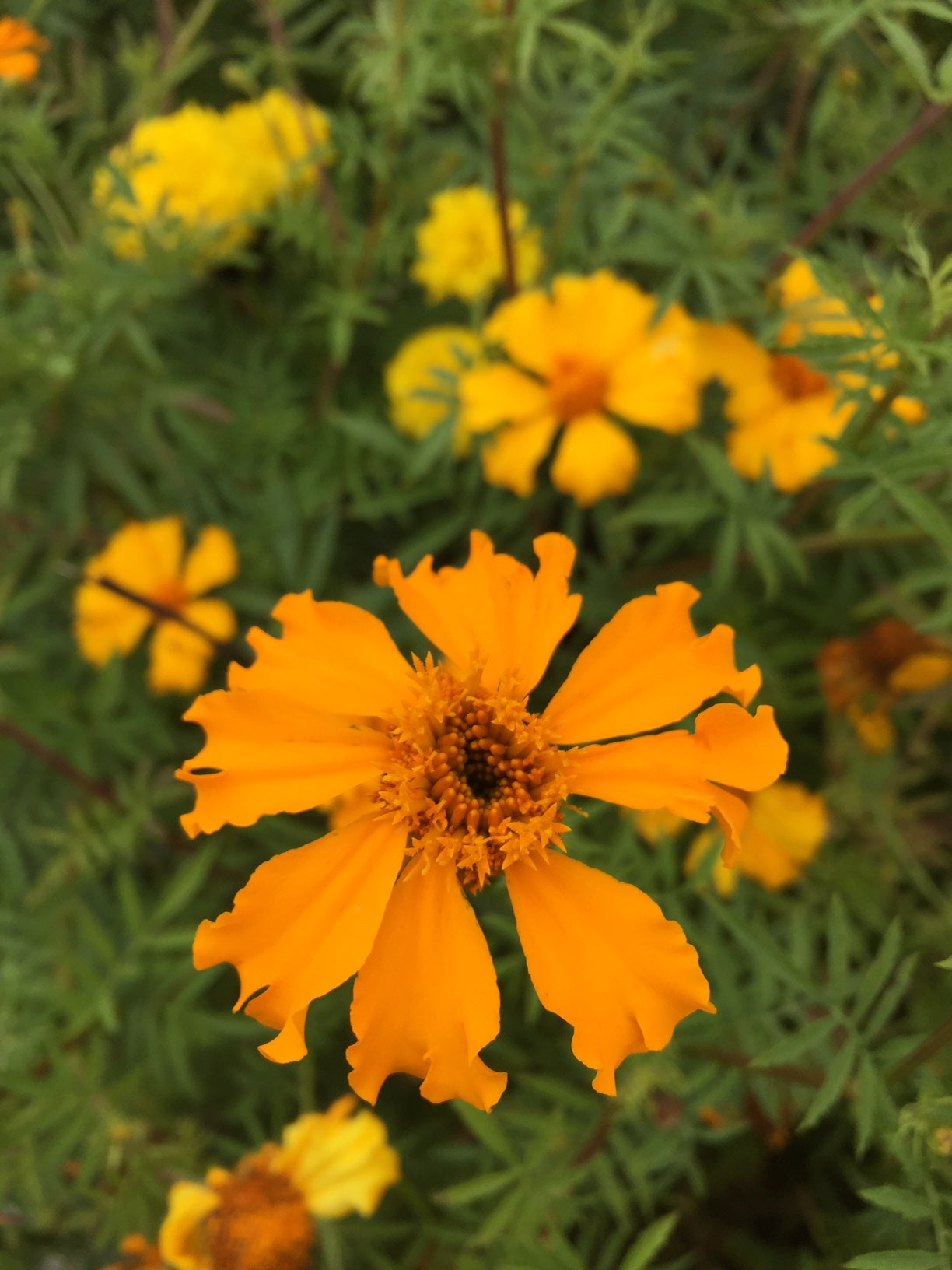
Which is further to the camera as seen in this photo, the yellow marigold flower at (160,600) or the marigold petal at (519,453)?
the yellow marigold flower at (160,600)

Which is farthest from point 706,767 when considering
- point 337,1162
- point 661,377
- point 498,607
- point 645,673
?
point 661,377

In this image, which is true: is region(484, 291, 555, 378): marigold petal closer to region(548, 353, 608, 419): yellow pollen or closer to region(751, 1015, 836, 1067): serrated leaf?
region(548, 353, 608, 419): yellow pollen

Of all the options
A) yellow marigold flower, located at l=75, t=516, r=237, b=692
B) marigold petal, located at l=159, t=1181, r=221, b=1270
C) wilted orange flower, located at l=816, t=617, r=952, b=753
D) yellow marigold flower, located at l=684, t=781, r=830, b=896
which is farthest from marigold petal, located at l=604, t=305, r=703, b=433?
marigold petal, located at l=159, t=1181, r=221, b=1270

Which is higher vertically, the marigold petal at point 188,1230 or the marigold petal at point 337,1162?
the marigold petal at point 337,1162

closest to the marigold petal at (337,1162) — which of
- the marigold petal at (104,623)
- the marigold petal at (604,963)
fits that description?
the marigold petal at (604,963)

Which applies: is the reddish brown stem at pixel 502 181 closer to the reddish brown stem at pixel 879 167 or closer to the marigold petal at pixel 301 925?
the reddish brown stem at pixel 879 167

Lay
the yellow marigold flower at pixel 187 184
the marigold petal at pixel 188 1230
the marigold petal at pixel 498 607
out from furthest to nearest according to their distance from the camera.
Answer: the yellow marigold flower at pixel 187 184
the marigold petal at pixel 188 1230
the marigold petal at pixel 498 607
